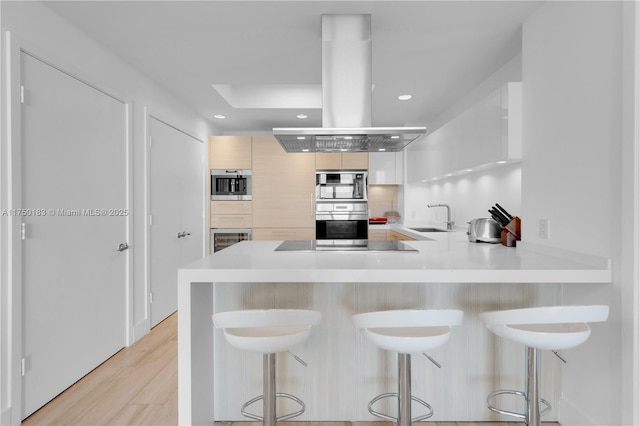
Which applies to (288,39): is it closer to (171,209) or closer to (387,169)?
(171,209)

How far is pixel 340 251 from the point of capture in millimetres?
2355

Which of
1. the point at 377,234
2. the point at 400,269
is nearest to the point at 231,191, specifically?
the point at 377,234

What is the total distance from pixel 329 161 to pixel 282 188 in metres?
0.77

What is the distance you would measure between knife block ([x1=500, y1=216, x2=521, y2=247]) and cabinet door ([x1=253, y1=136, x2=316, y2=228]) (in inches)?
117

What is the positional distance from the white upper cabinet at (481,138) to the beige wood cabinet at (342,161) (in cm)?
97

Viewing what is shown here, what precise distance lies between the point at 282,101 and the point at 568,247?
11.6 ft

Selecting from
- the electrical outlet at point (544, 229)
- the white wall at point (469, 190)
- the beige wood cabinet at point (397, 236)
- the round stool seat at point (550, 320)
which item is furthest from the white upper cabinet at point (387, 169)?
the round stool seat at point (550, 320)

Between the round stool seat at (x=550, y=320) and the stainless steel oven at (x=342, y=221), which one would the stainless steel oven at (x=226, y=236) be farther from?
the round stool seat at (x=550, y=320)

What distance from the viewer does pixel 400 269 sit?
1677 mm

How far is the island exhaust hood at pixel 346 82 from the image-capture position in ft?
7.77

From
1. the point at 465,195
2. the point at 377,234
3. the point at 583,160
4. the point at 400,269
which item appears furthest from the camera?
the point at 377,234

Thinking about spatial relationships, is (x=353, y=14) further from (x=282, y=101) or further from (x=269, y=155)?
(x=269, y=155)

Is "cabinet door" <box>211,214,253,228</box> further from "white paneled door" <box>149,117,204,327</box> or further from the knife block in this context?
the knife block

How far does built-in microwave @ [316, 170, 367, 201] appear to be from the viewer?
5.29 meters
